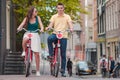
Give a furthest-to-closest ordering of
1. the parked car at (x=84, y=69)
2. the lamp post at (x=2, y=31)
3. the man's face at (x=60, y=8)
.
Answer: the parked car at (x=84, y=69) < the lamp post at (x=2, y=31) < the man's face at (x=60, y=8)

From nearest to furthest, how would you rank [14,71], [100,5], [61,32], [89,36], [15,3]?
[61,32], [14,71], [15,3], [100,5], [89,36]

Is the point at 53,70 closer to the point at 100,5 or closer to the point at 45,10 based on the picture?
the point at 45,10

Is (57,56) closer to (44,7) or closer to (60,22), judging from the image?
(60,22)

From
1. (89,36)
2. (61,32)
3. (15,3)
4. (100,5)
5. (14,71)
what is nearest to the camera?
(61,32)

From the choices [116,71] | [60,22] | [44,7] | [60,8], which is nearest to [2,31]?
[60,22]

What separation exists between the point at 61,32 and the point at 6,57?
10118mm

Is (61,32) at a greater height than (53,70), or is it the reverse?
(61,32)

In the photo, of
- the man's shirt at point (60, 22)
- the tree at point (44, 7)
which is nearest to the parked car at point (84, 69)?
the tree at point (44, 7)

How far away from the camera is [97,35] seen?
65.4 m

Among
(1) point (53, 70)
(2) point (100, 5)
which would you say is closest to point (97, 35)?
(2) point (100, 5)

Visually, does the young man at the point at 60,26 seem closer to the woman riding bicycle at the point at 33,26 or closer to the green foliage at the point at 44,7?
the woman riding bicycle at the point at 33,26

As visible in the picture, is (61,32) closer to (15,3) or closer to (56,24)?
(56,24)

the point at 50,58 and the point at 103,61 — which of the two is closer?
the point at 50,58

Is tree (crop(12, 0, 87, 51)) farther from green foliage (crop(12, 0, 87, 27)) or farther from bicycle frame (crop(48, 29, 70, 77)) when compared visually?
bicycle frame (crop(48, 29, 70, 77))
